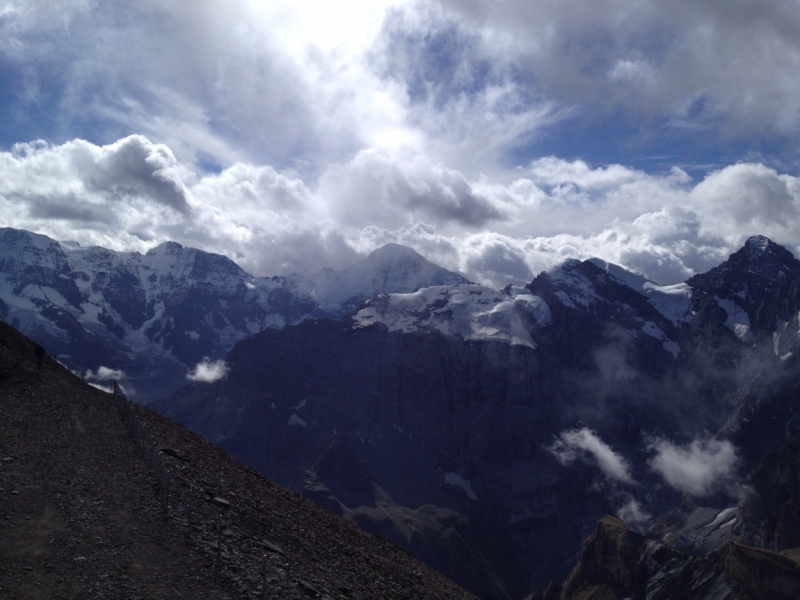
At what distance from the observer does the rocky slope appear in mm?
26392

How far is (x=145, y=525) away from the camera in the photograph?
3089 cm

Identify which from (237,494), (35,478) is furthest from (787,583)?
(35,478)

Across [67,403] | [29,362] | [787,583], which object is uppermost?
[29,362]

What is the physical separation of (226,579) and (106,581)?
4816 mm

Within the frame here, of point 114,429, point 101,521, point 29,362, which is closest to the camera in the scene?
point 101,521

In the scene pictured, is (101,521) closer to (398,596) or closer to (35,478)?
(35,478)

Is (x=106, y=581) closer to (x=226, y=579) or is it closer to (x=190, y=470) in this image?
(x=226, y=579)

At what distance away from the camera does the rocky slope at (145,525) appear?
26.4 meters

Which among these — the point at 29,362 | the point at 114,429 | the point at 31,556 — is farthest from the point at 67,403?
the point at 31,556

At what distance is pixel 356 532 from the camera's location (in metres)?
51.4

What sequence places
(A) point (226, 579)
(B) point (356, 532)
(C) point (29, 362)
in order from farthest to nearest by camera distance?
(C) point (29, 362) < (B) point (356, 532) < (A) point (226, 579)

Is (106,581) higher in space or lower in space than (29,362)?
lower

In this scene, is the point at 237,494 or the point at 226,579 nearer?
the point at 226,579

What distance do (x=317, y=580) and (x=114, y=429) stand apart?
73.8ft
